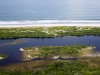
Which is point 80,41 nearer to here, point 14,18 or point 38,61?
point 38,61

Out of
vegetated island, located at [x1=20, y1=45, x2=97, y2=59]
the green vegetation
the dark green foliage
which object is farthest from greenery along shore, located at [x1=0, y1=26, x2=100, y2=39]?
the green vegetation

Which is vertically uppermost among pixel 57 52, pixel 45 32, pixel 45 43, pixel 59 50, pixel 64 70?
pixel 45 32

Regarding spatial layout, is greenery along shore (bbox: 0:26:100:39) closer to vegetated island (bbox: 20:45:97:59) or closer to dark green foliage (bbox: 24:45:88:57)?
dark green foliage (bbox: 24:45:88:57)

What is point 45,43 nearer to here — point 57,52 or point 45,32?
point 57,52

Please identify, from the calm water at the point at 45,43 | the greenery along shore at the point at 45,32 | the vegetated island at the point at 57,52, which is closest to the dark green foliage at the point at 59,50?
the vegetated island at the point at 57,52

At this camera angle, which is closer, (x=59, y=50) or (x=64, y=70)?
(x=64, y=70)

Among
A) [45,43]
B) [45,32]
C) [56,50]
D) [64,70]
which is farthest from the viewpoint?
[45,32]

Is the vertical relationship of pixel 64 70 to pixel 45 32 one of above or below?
below

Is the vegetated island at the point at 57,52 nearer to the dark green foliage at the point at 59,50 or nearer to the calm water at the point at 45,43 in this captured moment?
the dark green foliage at the point at 59,50

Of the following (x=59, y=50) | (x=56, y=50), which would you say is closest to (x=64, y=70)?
(x=56, y=50)
